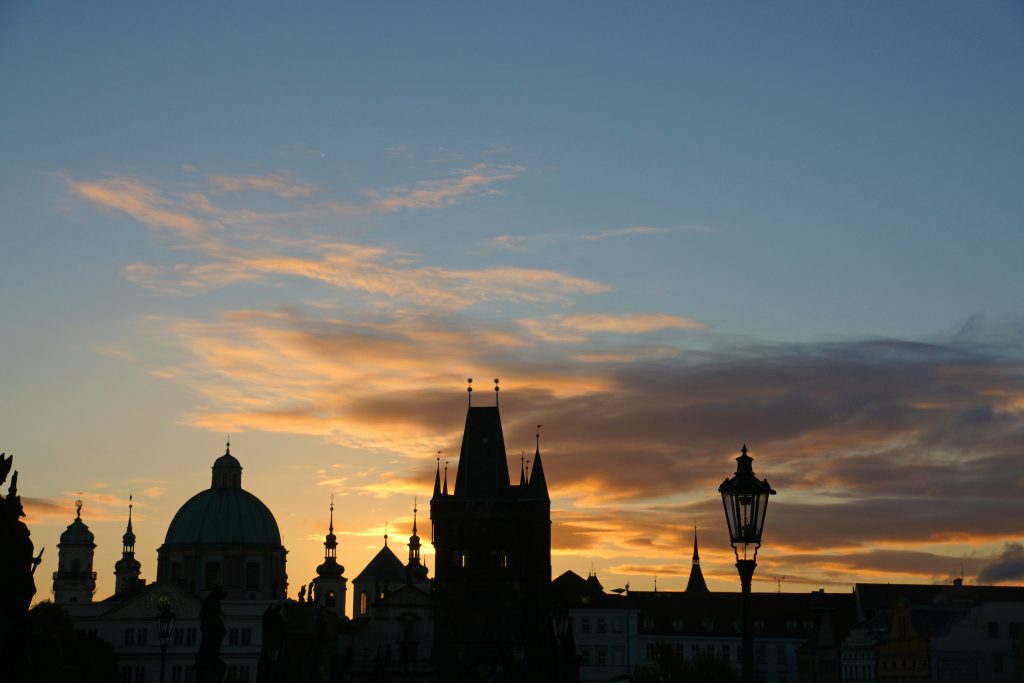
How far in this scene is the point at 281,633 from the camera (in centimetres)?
5375

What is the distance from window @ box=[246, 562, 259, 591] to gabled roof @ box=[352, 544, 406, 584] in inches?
973

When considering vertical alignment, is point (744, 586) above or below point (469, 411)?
below

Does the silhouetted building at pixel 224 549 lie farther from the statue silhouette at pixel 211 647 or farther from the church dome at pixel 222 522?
the statue silhouette at pixel 211 647

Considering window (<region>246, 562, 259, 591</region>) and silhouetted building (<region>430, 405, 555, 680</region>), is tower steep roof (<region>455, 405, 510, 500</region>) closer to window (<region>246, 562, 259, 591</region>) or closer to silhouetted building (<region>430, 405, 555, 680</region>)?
silhouetted building (<region>430, 405, 555, 680</region>)

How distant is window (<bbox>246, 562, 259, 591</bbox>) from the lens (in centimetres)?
17038

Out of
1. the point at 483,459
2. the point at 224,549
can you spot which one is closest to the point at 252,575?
the point at 224,549

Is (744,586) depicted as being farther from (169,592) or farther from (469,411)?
(169,592)

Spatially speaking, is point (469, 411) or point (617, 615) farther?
point (617, 615)

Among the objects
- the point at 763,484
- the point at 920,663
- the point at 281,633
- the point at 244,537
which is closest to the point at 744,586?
the point at 763,484

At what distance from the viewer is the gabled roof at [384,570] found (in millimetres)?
194500

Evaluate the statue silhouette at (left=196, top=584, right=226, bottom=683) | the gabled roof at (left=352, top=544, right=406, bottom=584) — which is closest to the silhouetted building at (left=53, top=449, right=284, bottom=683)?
the gabled roof at (left=352, top=544, right=406, bottom=584)

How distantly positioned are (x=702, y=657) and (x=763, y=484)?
10778 cm

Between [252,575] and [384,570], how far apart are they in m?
28.3

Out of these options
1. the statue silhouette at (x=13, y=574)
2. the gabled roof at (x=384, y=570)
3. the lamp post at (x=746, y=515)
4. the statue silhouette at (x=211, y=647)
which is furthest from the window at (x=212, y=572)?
the lamp post at (x=746, y=515)
